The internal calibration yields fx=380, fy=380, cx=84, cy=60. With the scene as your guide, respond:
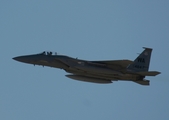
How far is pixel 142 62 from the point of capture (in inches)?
1339

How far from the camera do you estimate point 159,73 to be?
29.9 meters

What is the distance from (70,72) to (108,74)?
3235 mm

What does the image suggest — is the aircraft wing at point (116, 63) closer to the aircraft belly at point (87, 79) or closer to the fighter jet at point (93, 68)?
the fighter jet at point (93, 68)

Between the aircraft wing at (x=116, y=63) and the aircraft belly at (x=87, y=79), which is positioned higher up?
the aircraft wing at (x=116, y=63)

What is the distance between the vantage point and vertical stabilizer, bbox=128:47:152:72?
33188mm

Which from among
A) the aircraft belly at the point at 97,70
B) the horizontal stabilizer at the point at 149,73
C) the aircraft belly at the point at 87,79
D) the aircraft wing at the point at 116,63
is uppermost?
the aircraft wing at the point at 116,63

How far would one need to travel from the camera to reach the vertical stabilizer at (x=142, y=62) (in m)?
33.2

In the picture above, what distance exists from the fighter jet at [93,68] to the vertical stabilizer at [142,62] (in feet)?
0.37

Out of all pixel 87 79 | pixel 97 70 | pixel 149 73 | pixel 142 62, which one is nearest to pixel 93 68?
pixel 97 70

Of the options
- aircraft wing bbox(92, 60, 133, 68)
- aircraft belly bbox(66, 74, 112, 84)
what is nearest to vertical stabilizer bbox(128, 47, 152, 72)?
aircraft wing bbox(92, 60, 133, 68)

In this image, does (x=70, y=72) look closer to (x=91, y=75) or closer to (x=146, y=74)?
(x=91, y=75)

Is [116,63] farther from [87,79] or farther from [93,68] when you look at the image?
[87,79]

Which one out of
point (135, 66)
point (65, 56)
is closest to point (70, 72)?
point (65, 56)

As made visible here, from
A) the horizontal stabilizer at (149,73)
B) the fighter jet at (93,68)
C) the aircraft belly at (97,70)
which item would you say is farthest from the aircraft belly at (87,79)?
the horizontal stabilizer at (149,73)
